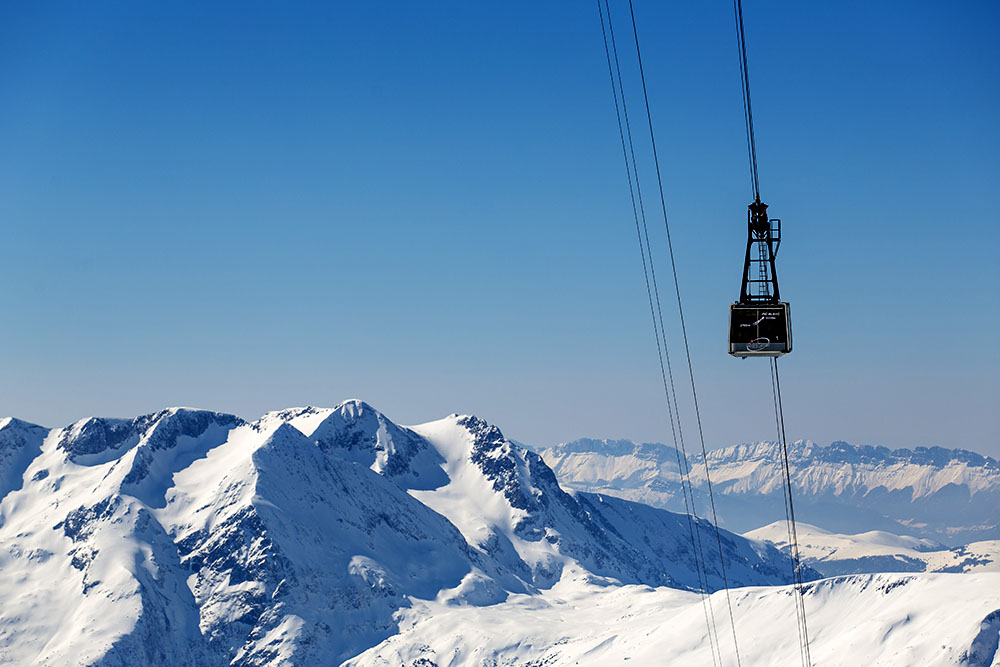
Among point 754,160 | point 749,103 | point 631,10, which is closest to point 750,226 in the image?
point 754,160

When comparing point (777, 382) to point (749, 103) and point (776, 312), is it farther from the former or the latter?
point (749, 103)

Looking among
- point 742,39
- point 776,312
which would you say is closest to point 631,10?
point 742,39

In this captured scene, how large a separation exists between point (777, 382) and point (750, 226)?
5084mm

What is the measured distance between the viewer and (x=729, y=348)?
3556 cm

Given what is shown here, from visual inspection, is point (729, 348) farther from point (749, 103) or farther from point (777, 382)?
point (749, 103)

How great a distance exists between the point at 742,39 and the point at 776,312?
9.05 m

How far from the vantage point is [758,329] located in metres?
35.2

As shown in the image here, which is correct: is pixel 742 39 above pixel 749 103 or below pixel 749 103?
above

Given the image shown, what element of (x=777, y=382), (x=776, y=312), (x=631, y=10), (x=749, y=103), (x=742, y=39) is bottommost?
(x=777, y=382)

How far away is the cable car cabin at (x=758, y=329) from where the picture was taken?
34906mm

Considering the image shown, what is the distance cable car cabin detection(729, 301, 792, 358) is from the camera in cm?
3491

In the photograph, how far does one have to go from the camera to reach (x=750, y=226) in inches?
1346

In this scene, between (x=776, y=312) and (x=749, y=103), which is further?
(x=776, y=312)

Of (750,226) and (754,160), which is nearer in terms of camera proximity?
(754,160)
